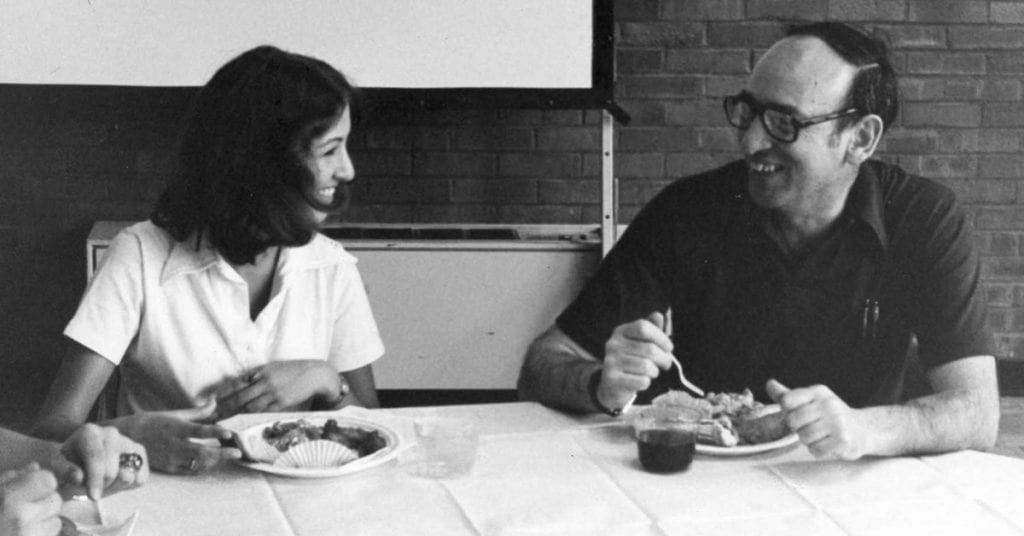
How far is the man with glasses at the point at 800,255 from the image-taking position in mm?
2004

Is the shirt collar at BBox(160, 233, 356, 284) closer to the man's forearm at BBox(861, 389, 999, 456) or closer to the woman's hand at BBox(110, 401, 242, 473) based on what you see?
the woman's hand at BBox(110, 401, 242, 473)

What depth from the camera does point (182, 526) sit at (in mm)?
1328

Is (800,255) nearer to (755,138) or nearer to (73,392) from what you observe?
(755,138)

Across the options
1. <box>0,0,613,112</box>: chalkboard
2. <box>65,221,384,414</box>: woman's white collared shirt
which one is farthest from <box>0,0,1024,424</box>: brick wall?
<box>65,221,384,414</box>: woman's white collared shirt

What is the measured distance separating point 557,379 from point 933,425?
1.74ft

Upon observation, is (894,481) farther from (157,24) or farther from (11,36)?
(11,36)

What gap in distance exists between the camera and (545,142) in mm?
3830

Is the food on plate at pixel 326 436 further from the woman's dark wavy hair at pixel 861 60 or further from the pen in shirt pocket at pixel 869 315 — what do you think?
the woman's dark wavy hair at pixel 861 60

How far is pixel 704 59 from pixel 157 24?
5.39 feet

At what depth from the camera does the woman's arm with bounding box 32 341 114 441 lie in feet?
5.65

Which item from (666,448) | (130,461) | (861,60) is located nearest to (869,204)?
(861,60)

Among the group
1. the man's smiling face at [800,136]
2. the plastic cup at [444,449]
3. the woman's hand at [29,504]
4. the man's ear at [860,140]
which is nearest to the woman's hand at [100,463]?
the woman's hand at [29,504]

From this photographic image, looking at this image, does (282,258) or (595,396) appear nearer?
(595,396)

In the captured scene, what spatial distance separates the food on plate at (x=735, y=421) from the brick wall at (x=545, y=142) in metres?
2.18
